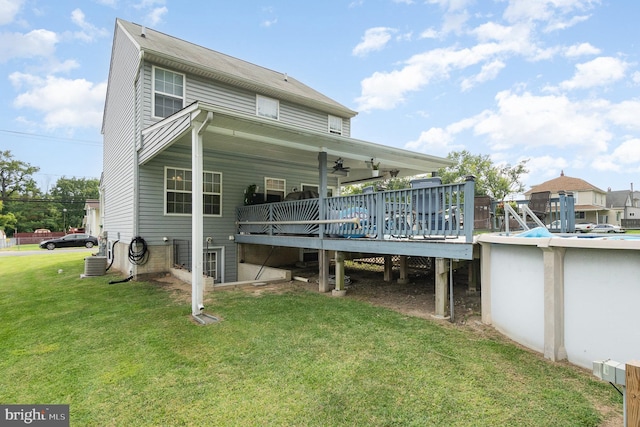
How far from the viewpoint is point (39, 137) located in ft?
116

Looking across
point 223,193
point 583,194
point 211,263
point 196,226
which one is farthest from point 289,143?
point 583,194

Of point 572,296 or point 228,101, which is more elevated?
point 228,101

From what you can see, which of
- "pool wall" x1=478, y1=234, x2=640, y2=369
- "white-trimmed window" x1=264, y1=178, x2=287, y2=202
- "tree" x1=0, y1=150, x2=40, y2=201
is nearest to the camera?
"pool wall" x1=478, y1=234, x2=640, y2=369

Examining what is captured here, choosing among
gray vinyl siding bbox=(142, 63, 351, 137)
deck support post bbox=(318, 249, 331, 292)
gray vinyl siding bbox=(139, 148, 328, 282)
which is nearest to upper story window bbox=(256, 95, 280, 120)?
gray vinyl siding bbox=(142, 63, 351, 137)

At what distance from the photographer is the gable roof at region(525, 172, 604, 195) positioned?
3569cm

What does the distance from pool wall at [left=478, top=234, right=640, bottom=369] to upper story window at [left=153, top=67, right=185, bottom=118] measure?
9099mm

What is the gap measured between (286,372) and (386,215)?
11.2 feet

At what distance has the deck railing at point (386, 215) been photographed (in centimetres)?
463

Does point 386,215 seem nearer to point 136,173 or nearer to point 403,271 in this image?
point 403,271

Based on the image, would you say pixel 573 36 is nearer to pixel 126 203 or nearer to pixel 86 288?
pixel 126 203

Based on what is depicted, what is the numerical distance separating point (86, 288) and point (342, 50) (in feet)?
51.2

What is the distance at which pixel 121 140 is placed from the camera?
34.9ft

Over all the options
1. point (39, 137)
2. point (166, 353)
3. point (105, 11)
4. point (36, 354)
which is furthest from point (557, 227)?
point (39, 137)

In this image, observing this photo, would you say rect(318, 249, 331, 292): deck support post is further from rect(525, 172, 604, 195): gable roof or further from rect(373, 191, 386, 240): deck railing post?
rect(525, 172, 604, 195): gable roof
